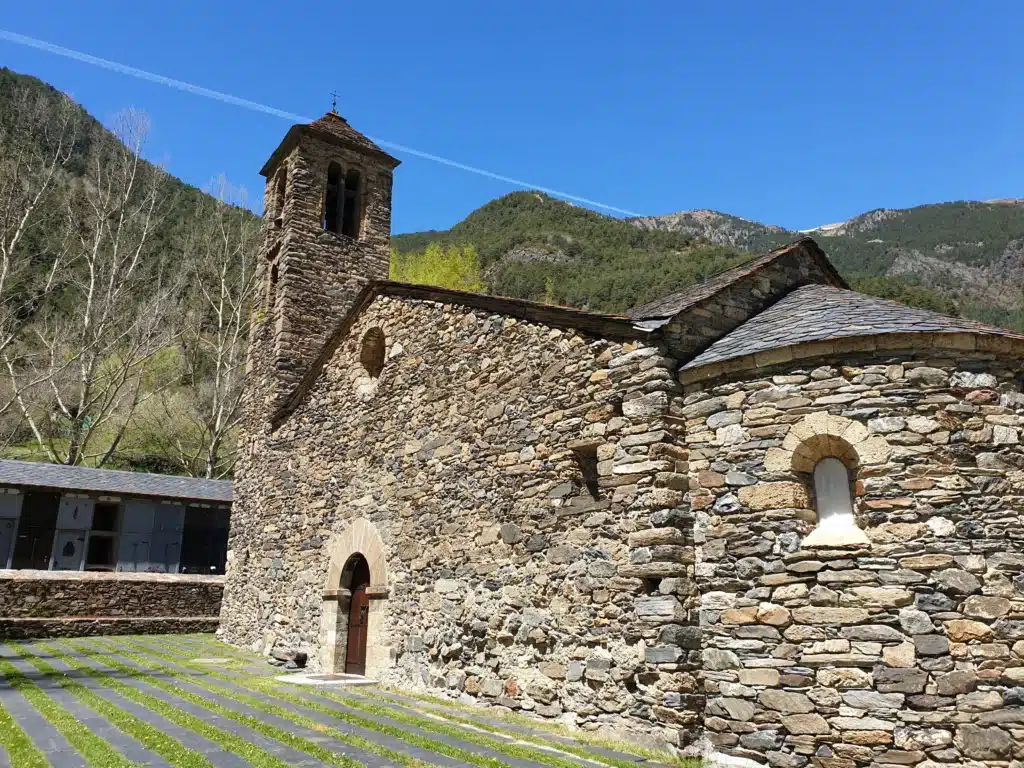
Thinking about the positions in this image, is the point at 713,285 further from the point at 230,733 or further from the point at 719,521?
the point at 230,733

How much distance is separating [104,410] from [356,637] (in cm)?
1798

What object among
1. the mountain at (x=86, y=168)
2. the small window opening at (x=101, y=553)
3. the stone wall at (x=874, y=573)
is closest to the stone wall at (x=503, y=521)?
the stone wall at (x=874, y=573)

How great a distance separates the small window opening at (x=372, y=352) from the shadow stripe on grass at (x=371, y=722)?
4.40 metres

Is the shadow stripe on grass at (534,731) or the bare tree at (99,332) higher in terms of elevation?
the bare tree at (99,332)

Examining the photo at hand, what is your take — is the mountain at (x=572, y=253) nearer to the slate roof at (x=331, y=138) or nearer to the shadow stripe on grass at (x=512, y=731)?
the slate roof at (x=331, y=138)

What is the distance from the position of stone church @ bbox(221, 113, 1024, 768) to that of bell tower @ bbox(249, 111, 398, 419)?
15.2 feet

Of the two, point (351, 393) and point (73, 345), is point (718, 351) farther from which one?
point (73, 345)

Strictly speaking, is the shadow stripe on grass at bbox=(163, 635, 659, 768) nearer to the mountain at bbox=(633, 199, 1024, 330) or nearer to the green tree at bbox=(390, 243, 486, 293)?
the green tree at bbox=(390, 243, 486, 293)

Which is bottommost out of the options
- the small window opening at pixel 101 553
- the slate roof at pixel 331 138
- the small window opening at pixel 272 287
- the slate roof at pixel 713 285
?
the small window opening at pixel 101 553

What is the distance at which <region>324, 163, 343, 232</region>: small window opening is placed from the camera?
50.6ft

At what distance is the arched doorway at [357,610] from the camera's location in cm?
998

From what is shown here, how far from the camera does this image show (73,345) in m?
26.4

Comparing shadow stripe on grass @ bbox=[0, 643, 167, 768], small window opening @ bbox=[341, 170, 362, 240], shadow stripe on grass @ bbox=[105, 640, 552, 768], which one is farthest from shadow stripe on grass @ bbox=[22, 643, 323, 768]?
small window opening @ bbox=[341, 170, 362, 240]

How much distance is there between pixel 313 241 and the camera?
1448 cm
